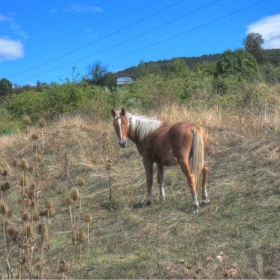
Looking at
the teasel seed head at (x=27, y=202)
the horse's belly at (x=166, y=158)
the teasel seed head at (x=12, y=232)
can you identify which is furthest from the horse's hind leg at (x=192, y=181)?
the teasel seed head at (x=12, y=232)

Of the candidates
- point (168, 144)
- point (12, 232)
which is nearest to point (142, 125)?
point (168, 144)

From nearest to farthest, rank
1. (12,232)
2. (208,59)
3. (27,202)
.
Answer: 1. (12,232)
2. (27,202)
3. (208,59)

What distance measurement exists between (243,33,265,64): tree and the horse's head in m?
43.4

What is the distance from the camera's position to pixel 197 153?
18.1 ft

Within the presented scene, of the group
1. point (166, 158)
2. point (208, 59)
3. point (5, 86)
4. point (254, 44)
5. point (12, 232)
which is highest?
point (208, 59)

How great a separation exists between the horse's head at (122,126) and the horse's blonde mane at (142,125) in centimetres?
12

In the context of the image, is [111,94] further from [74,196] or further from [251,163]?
[74,196]

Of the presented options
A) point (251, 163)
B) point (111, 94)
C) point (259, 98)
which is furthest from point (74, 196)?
point (111, 94)

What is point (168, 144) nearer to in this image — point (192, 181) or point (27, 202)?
point (192, 181)

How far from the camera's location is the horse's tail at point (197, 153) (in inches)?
217

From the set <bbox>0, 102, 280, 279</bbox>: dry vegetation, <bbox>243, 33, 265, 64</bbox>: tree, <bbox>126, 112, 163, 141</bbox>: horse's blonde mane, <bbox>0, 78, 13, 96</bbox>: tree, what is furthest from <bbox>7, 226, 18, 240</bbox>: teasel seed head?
<bbox>0, 78, 13, 96</bbox>: tree

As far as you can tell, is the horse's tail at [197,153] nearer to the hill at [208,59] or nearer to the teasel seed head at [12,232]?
the teasel seed head at [12,232]

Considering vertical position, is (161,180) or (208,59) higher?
(208,59)

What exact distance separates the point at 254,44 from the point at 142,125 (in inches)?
1959
